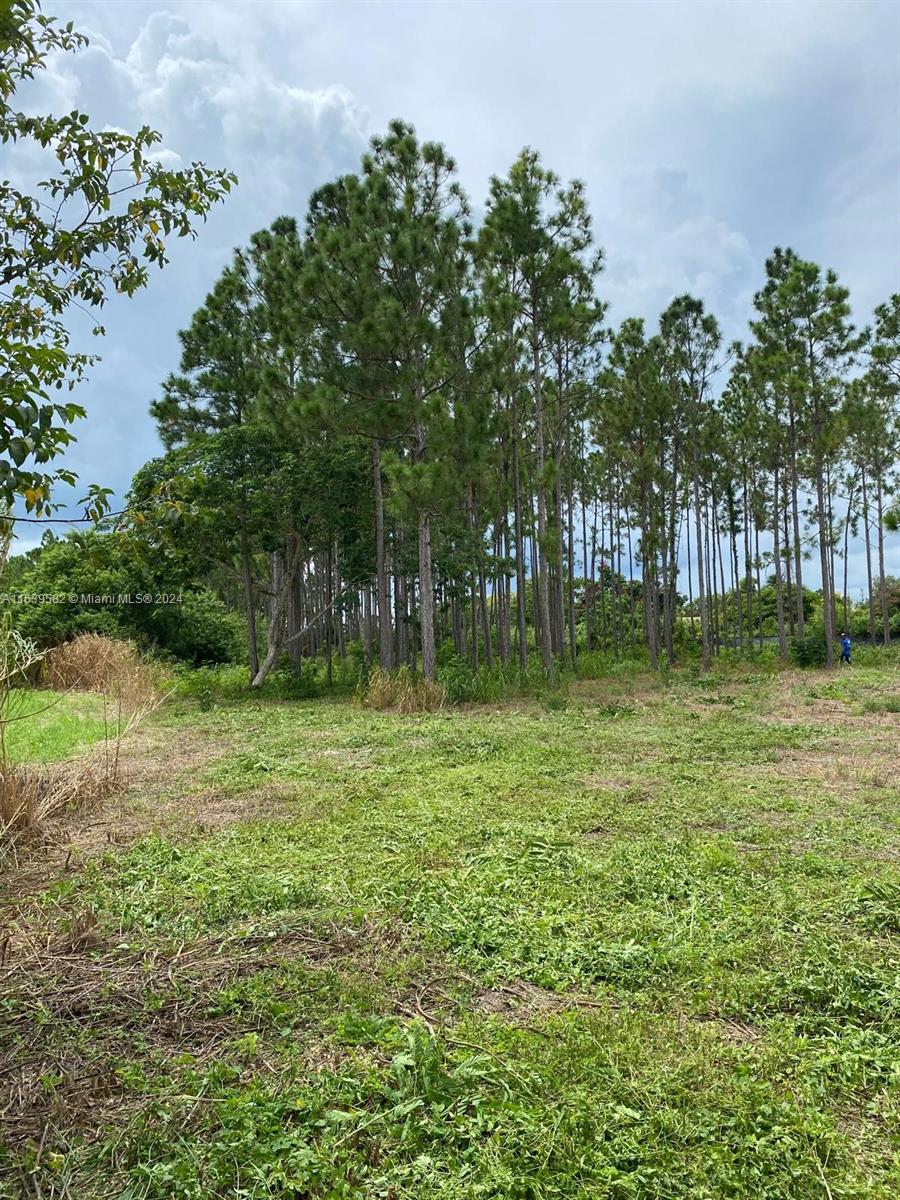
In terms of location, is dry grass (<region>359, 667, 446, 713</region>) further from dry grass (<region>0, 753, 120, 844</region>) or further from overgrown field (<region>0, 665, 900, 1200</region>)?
overgrown field (<region>0, 665, 900, 1200</region>)

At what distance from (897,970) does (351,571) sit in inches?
508

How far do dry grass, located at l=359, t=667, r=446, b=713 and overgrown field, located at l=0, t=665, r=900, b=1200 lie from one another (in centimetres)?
559

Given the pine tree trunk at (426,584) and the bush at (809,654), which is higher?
the pine tree trunk at (426,584)

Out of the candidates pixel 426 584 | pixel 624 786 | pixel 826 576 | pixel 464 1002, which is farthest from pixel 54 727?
pixel 826 576

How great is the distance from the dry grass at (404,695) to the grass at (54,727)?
374 cm

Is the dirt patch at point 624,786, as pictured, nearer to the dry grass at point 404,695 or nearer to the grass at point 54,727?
the grass at point 54,727

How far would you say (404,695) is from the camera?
10328 millimetres

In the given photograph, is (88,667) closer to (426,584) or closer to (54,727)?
(54,727)

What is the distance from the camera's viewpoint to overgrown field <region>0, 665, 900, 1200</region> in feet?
4.79

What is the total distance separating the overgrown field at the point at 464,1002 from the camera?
146 centimetres

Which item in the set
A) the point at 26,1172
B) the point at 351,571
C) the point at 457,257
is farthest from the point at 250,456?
the point at 26,1172

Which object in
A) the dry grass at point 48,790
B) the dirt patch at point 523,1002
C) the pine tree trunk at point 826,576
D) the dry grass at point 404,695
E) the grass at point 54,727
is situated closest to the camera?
the dirt patch at point 523,1002

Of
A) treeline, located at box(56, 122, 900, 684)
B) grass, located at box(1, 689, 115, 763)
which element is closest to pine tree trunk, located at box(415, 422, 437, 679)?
treeline, located at box(56, 122, 900, 684)

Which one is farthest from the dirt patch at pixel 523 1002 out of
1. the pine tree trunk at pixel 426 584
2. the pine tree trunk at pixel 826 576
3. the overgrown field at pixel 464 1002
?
the pine tree trunk at pixel 826 576
